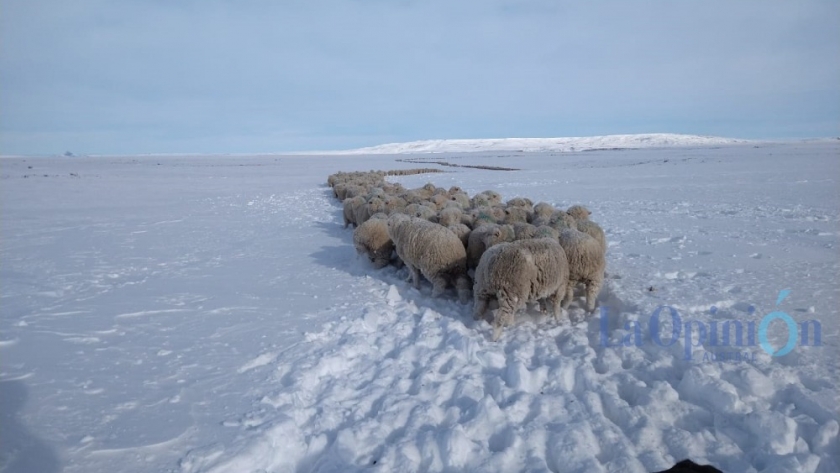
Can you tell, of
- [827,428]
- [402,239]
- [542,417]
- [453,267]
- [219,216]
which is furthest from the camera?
[219,216]

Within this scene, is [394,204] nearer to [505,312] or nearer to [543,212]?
[543,212]

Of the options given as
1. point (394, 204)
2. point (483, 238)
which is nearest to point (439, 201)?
point (394, 204)

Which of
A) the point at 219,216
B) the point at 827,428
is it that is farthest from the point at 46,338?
the point at 219,216

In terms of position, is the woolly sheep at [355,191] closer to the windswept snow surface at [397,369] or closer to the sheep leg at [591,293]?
the windswept snow surface at [397,369]

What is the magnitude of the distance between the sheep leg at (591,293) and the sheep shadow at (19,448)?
4.47 meters

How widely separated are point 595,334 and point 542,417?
150 centimetres

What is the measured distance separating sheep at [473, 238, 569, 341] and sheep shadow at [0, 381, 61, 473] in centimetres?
331

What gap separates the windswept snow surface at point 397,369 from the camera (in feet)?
9.03

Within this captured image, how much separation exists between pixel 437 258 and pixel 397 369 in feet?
6.30

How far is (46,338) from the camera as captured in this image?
164 inches

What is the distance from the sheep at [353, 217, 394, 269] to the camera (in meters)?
6.80

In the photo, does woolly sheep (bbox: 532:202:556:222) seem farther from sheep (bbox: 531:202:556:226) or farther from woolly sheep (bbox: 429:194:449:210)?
woolly sheep (bbox: 429:194:449:210)

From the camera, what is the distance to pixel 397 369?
3.81 metres

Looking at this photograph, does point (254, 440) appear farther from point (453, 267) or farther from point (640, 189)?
point (640, 189)
